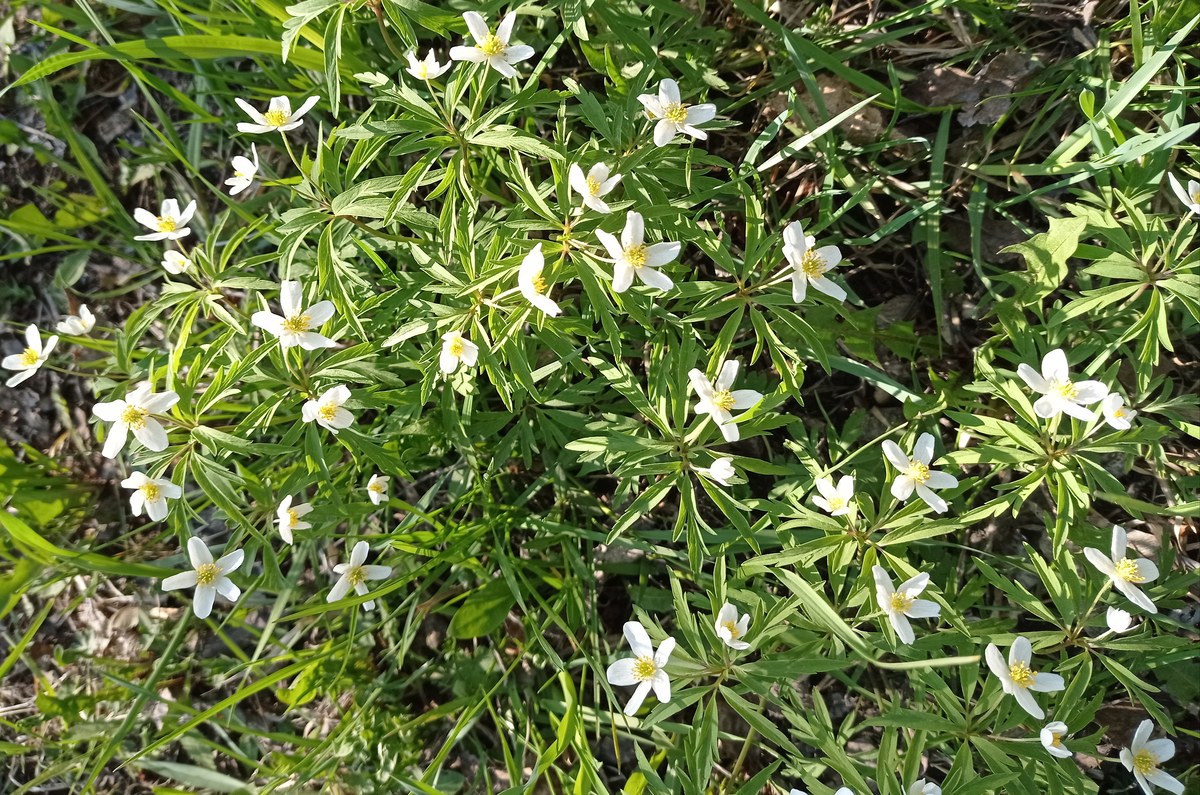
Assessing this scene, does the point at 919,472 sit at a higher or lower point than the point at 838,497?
higher

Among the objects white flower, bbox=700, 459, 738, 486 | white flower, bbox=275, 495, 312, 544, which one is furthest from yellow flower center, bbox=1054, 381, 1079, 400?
white flower, bbox=275, 495, 312, 544

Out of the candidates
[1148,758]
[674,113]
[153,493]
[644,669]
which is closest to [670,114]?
[674,113]

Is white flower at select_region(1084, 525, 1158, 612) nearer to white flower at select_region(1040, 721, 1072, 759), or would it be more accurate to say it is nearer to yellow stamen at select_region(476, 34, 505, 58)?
white flower at select_region(1040, 721, 1072, 759)

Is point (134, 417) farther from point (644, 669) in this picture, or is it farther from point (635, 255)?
point (644, 669)

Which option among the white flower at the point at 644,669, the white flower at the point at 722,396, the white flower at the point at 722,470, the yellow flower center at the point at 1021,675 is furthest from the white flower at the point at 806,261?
the yellow flower center at the point at 1021,675

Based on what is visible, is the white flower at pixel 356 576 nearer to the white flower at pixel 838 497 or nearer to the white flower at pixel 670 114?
the white flower at pixel 838 497
